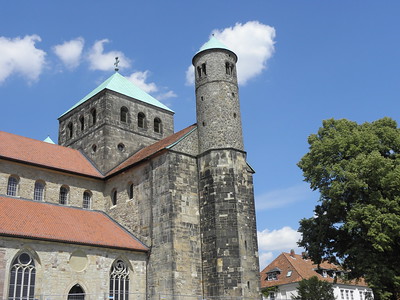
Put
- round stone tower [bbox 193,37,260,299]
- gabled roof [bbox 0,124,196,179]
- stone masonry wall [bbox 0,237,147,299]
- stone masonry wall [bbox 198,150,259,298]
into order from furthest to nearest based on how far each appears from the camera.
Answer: gabled roof [bbox 0,124,196,179], round stone tower [bbox 193,37,260,299], stone masonry wall [bbox 198,150,259,298], stone masonry wall [bbox 0,237,147,299]

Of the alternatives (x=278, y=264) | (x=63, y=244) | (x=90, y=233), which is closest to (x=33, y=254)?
(x=63, y=244)

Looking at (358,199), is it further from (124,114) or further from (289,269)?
(289,269)

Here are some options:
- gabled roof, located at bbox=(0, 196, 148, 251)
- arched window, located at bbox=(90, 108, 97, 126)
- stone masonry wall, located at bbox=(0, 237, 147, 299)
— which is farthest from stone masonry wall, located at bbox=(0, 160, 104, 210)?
arched window, located at bbox=(90, 108, 97, 126)

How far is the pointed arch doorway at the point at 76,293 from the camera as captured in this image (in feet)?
77.5

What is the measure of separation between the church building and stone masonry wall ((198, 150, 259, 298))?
0.19 feet

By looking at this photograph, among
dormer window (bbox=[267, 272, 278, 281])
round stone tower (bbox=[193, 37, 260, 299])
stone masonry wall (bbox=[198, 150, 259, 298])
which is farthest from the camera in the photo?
dormer window (bbox=[267, 272, 278, 281])

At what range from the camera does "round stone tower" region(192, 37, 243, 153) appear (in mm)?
28891

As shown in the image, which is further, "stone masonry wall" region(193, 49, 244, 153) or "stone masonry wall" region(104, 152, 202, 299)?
"stone masonry wall" region(193, 49, 244, 153)

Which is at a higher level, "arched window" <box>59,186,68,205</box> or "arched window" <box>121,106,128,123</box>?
"arched window" <box>121,106,128,123</box>

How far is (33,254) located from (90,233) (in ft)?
12.4

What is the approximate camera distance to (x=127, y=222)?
29.2 metres

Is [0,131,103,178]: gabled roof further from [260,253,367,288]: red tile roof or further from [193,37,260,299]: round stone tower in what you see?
[260,253,367,288]: red tile roof

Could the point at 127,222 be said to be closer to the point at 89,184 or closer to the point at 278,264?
the point at 89,184

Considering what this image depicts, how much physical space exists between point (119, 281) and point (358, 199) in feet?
45.0
